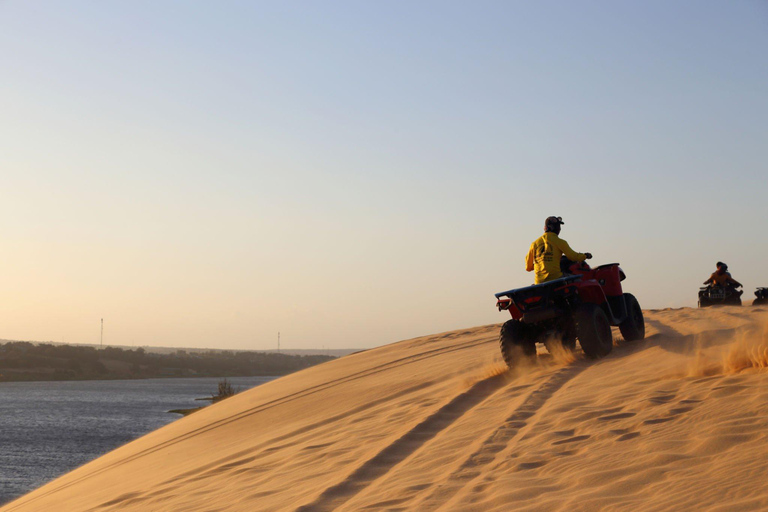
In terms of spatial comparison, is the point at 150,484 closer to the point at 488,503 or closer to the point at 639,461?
the point at 488,503

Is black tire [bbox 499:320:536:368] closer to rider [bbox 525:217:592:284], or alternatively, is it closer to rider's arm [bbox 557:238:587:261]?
rider [bbox 525:217:592:284]

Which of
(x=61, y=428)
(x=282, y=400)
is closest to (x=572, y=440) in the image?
(x=282, y=400)

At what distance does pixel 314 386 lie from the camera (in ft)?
39.5

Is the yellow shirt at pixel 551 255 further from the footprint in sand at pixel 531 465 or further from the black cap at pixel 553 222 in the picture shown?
the footprint in sand at pixel 531 465

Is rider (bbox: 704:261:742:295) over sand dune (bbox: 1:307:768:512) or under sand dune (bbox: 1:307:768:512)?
over

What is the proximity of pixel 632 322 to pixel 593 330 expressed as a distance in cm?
171

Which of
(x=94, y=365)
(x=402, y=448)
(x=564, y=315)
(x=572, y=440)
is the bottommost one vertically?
(x=94, y=365)

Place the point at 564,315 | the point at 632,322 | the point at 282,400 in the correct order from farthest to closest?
the point at 282,400, the point at 632,322, the point at 564,315

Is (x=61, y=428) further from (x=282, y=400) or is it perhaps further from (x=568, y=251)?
(x=568, y=251)

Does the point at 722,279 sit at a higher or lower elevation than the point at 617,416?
higher

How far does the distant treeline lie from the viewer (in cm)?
8212

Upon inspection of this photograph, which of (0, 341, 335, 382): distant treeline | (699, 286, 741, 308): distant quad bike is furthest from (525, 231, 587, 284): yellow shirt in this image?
(0, 341, 335, 382): distant treeline

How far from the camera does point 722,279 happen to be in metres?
16.9

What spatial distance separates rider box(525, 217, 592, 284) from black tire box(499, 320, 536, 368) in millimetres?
629
